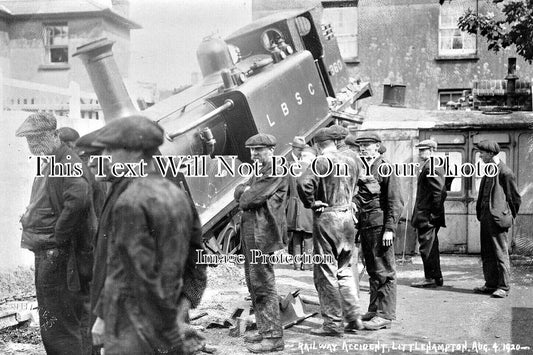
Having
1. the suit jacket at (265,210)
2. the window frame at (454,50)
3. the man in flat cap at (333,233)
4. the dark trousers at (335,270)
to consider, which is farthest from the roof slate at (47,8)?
the window frame at (454,50)

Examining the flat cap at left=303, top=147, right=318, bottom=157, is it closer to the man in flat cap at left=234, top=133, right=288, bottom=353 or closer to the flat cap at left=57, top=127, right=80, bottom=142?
the man in flat cap at left=234, top=133, right=288, bottom=353

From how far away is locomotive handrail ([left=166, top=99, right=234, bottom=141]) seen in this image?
6.20 m

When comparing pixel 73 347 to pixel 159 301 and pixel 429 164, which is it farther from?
pixel 429 164

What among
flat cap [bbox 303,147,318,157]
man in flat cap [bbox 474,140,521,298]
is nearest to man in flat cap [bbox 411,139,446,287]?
man in flat cap [bbox 474,140,521,298]

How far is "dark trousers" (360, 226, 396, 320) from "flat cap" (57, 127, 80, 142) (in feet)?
9.49

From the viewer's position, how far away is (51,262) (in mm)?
4324

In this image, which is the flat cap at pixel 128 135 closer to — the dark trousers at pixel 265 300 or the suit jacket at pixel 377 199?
the dark trousers at pixel 265 300

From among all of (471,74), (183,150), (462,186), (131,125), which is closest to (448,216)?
(462,186)

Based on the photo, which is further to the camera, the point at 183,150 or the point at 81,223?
the point at 183,150

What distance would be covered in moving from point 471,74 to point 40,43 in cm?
1033

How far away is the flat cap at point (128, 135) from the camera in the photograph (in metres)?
3.06

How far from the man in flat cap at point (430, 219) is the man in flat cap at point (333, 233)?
7.59 feet

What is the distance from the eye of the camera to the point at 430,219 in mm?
7688

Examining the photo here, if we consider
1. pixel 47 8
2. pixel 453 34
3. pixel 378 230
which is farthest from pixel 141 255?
pixel 453 34
